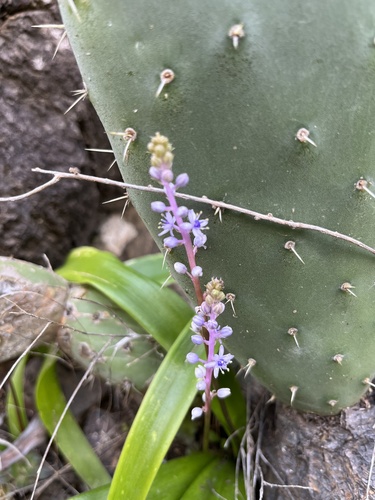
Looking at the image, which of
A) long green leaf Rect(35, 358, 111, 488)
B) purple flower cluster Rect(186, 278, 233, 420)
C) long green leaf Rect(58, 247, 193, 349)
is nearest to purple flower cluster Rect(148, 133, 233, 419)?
purple flower cluster Rect(186, 278, 233, 420)

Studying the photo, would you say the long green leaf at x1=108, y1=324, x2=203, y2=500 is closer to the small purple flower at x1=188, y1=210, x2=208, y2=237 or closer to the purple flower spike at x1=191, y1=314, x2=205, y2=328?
the purple flower spike at x1=191, y1=314, x2=205, y2=328

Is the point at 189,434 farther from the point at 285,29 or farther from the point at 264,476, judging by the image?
the point at 285,29

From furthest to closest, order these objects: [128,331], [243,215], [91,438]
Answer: [91,438]
[128,331]
[243,215]

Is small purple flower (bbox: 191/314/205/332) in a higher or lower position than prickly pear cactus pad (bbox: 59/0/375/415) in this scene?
lower

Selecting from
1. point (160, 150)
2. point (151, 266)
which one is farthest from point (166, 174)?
point (151, 266)

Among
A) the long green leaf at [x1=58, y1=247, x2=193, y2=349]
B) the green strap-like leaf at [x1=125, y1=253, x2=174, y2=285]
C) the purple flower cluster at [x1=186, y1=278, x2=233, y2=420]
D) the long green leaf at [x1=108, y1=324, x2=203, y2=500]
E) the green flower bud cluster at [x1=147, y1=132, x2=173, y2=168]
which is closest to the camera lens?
the green flower bud cluster at [x1=147, y1=132, x2=173, y2=168]

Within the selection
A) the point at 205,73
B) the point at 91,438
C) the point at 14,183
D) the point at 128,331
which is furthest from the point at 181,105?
the point at 91,438
